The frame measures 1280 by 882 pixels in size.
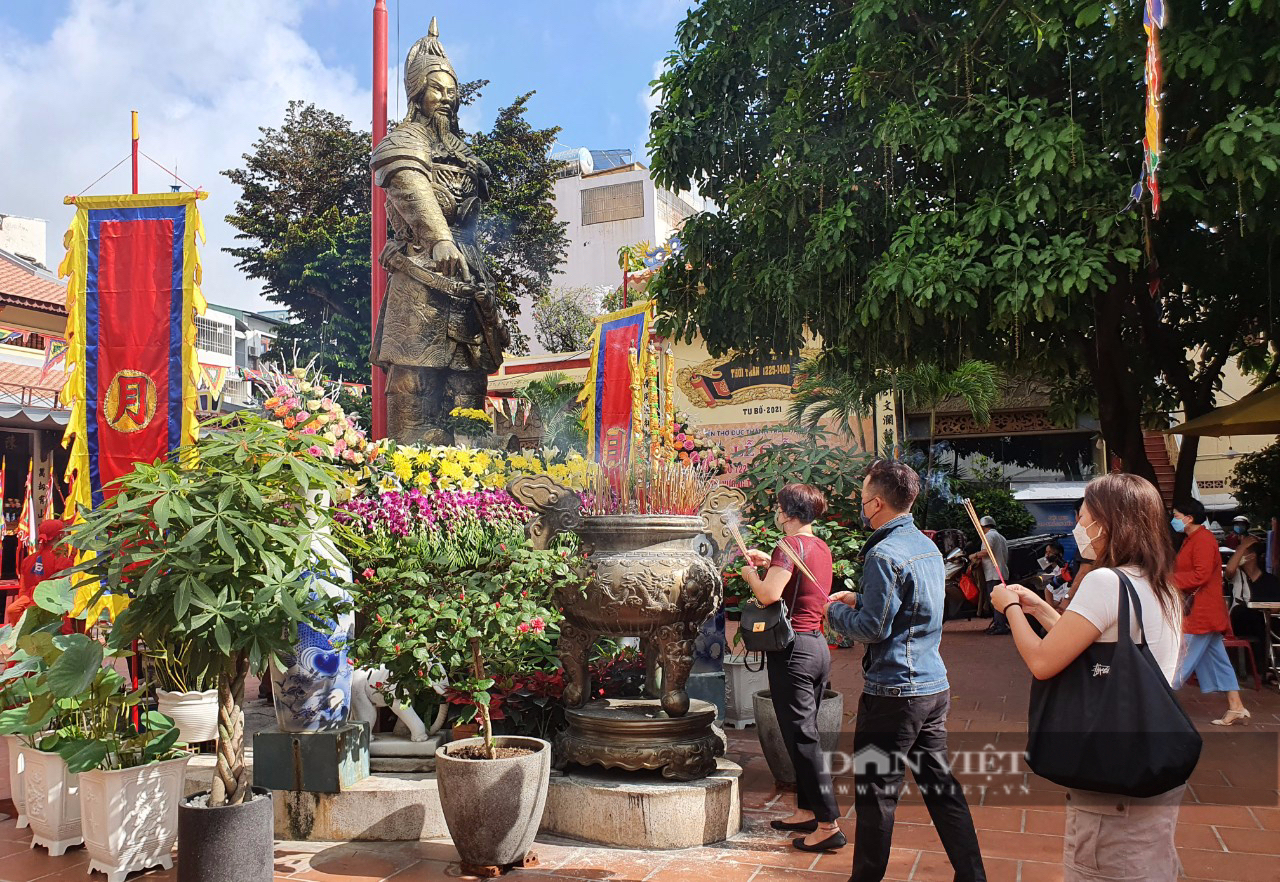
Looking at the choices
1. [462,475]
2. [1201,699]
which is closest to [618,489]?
[462,475]

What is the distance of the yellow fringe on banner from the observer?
5953mm

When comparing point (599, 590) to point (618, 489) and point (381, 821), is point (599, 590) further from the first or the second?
point (381, 821)

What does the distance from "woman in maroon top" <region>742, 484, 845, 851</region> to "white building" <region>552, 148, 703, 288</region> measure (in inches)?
1086

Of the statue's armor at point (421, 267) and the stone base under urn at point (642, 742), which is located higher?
the statue's armor at point (421, 267)

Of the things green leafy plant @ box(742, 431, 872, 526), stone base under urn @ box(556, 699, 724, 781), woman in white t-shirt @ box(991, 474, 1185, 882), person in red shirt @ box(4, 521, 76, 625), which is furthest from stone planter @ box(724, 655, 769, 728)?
woman in white t-shirt @ box(991, 474, 1185, 882)

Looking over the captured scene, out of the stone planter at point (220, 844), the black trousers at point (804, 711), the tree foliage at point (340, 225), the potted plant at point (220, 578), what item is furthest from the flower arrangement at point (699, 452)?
the tree foliage at point (340, 225)

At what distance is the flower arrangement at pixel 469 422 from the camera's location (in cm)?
829

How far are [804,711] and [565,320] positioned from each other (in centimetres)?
2402

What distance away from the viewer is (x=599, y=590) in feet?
15.0

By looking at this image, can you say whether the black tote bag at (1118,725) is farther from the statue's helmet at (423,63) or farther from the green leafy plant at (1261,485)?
the green leafy plant at (1261,485)

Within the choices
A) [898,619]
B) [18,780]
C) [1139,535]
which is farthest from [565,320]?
[1139,535]

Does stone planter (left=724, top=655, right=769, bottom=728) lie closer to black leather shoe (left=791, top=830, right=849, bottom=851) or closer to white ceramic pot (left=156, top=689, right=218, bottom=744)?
black leather shoe (left=791, top=830, right=849, bottom=851)

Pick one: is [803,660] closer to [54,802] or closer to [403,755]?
[403,755]

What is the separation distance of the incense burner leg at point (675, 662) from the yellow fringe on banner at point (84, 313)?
3.15 metres
